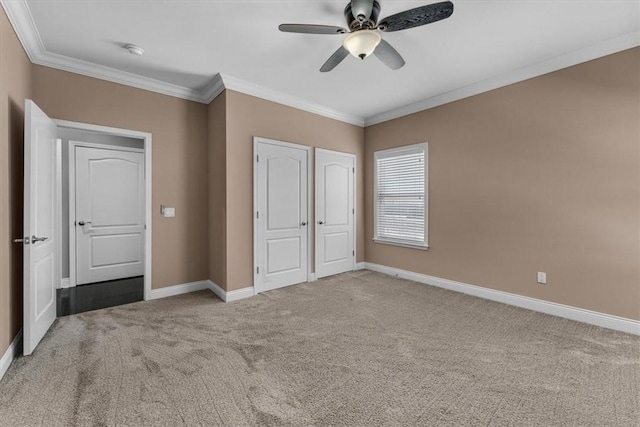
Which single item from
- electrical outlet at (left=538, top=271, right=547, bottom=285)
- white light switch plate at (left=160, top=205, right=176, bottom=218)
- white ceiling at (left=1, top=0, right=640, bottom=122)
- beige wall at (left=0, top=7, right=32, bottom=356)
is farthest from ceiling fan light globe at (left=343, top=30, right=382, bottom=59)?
electrical outlet at (left=538, top=271, right=547, bottom=285)

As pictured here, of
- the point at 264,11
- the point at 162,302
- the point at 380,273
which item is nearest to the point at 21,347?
the point at 162,302

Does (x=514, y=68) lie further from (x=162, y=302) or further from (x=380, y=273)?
(x=162, y=302)

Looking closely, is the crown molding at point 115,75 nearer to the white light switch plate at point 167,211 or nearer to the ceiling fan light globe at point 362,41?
the white light switch plate at point 167,211

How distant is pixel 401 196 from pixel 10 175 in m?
4.60

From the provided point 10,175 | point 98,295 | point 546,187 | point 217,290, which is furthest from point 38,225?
point 546,187

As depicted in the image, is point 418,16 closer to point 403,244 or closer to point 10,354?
point 403,244

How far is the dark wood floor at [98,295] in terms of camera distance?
346cm

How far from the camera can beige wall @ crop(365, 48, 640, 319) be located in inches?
109

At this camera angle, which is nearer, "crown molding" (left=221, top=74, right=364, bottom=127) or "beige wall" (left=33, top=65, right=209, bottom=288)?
"beige wall" (left=33, top=65, right=209, bottom=288)

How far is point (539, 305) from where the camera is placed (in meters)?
3.28

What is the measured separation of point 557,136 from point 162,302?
4.95 meters

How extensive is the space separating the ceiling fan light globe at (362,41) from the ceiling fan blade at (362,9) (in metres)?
0.10

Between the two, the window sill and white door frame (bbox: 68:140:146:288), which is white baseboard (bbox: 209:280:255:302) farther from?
the window sill

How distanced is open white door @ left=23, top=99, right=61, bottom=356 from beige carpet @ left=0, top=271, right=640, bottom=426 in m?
0.24
